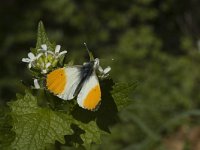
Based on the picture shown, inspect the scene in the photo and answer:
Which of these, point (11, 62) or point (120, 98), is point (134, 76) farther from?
point (120, 98)

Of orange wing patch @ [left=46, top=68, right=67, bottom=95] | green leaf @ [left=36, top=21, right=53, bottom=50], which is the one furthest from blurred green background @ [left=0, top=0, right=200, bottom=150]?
orange wing patch @ [left=46, top=68, right=67, bottom=95]

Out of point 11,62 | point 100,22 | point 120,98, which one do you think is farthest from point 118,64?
point 120,98

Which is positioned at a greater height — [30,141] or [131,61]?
[131,61]

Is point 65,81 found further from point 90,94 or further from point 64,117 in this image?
point 64,117

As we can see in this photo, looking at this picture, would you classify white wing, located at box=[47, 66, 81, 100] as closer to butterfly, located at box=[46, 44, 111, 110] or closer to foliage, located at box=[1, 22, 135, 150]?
butterfly, located at box=[46, 44, 111, 110]

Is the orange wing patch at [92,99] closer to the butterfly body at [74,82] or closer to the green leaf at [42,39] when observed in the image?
the butterfly body at [74,82]

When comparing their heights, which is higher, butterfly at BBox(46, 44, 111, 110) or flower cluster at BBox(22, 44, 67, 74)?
flower cluster at BBox(22, 44, 67, 74)
